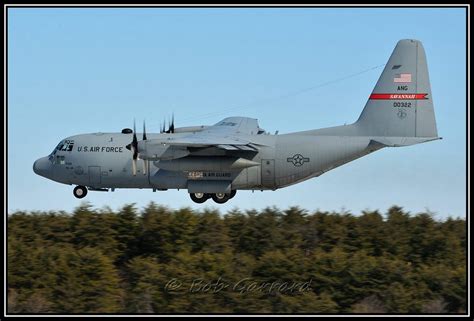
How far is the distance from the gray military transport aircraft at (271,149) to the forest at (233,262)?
2923mm

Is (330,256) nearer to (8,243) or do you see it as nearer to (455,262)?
(455,262)

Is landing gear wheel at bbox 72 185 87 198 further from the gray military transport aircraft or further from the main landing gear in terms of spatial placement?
the main landing gear

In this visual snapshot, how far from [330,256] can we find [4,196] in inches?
486

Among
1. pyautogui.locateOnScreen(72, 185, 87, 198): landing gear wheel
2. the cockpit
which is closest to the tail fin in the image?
pyautogui.locateOnScreen(72, 185, 87, 198): landing gear wheel

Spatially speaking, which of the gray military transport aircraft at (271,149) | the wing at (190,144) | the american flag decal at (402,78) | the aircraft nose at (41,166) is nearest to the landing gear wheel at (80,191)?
the gray military transport aircraft at (271,149)

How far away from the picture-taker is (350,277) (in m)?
36.3

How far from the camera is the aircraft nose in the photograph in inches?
1533

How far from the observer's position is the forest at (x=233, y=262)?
34.1 metres

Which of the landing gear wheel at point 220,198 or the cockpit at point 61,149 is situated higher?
the cockpit at point 61,149

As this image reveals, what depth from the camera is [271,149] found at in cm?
3638

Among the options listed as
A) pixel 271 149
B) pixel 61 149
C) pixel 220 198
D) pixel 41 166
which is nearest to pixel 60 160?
pixel 61 149

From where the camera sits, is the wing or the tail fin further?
the tail fin

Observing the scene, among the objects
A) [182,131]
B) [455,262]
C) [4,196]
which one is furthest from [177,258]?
[455,262]

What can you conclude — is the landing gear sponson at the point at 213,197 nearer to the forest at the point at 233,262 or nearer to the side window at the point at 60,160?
the forest at the point at 233,262
